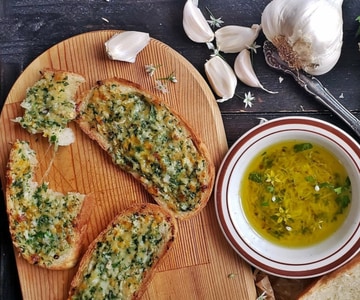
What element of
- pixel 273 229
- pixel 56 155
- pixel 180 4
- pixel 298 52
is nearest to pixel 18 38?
pixel 56 155

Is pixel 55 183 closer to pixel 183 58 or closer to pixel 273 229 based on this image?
pixel 183 58

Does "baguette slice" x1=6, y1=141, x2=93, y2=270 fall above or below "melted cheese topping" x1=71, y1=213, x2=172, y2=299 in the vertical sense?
above

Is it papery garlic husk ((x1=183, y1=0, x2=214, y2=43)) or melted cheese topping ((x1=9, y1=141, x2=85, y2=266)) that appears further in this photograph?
papery garlic husk ((x1=183, y1=0, x2=214, y2=43))

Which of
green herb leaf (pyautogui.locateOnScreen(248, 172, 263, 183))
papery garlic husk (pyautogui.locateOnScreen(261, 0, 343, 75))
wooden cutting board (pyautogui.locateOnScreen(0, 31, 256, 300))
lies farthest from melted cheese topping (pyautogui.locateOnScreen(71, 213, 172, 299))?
papery garlic husk (pyautogui.locateOnScreen(261, 0, 343, 75))

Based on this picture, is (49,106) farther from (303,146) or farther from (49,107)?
(303,146)

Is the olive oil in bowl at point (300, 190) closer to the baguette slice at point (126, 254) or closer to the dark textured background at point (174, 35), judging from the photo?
the dark textured background at point (174, 35)

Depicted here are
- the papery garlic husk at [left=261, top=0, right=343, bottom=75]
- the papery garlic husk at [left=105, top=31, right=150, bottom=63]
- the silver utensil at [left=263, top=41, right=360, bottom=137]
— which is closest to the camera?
the papery garlic husk at [left=261, top=0, right=343, bottom=75]

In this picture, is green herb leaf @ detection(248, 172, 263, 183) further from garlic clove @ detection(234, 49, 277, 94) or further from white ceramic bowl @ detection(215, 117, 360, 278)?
garlic clove @ detection(234, 49, 277, 94)
